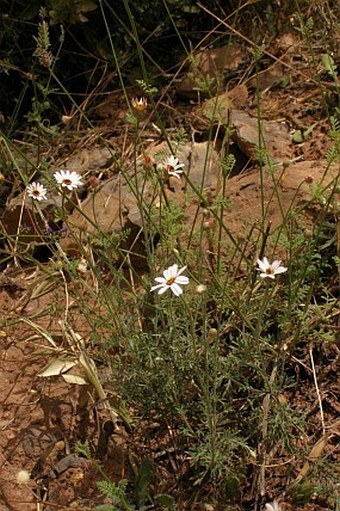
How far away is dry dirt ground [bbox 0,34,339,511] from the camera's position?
2014 mm

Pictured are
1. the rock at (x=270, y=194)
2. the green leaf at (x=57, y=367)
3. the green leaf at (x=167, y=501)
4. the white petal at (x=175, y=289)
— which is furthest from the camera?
the rock at (x=270, y=194)

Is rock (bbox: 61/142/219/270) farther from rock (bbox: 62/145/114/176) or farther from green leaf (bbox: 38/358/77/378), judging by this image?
green leaf (bbox: 38/358/77/378)

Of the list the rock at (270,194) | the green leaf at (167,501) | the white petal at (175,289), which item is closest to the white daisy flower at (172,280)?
the white petal at (175,289)

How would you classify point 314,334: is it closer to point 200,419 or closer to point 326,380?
point 326,380

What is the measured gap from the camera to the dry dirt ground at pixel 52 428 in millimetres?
2014

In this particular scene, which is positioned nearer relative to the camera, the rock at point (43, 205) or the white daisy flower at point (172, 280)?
the white daisy flower at point (172, 280)

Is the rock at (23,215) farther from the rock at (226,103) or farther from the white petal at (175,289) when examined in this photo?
the white petal at (175,289)

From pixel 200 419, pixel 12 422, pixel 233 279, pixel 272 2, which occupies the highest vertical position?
pixel 272 2

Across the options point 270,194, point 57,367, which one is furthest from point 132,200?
point 57,367

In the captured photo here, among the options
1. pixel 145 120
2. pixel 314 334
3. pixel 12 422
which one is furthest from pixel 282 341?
pixel 145 120

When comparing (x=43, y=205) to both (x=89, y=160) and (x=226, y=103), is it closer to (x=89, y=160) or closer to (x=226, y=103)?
(x=89, y=160)

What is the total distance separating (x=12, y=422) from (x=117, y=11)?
1.70 m

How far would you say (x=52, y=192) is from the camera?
282cm

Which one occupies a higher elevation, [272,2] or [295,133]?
[272,2]
